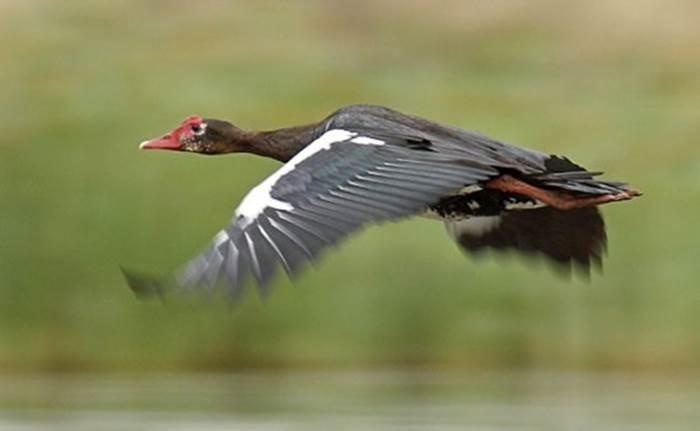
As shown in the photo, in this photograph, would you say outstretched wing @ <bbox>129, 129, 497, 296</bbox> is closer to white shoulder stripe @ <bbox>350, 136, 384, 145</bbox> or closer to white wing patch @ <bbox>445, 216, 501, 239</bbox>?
white shoulder stripe @ <bbox>350, 136, 384, 145</bbox>

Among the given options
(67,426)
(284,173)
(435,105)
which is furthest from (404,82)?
(284,173)

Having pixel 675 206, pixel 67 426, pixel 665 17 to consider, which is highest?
pixel 665 17

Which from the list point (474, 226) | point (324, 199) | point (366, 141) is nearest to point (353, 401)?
point (474, 226)

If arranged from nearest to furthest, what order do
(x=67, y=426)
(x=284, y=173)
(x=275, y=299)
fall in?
1. (x=284, y=173)
2. (x=67, y=426)
3. (x=275, y=299)

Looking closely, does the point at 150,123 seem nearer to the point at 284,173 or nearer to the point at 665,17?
the point at 665,17

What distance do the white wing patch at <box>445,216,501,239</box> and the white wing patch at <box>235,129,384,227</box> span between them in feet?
4.13

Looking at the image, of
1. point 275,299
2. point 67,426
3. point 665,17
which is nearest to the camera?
point 67,426

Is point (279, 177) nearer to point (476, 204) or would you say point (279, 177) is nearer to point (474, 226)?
point (476, 204)

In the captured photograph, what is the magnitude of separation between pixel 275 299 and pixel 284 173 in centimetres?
555

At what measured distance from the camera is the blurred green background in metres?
22.0

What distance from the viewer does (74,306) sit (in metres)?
22.1

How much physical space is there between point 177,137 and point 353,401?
9.67ft

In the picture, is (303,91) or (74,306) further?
(303,91)

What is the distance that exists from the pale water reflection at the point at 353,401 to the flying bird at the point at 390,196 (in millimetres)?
2034
